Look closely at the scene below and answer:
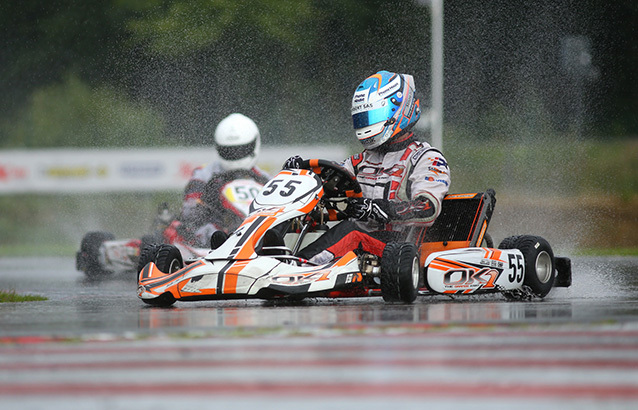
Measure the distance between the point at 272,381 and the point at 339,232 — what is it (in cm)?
375

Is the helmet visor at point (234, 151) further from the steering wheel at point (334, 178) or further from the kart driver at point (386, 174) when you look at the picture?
the steering wheel at point (334, 178)

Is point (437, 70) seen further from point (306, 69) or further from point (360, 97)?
point (360, 97)

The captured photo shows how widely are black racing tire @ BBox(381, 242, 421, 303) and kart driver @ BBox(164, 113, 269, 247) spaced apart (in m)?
3.79

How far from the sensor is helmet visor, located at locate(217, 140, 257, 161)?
11.0m

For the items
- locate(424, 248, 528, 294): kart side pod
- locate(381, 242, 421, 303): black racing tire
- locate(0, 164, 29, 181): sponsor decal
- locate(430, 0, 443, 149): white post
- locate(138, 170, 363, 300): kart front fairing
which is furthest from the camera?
locate(0, 164, 29, 181): sponsor decal

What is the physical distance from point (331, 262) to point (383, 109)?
4.66 ft

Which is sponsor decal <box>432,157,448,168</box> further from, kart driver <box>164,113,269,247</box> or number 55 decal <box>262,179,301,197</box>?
kart driver <box>164,113,269,247</box>

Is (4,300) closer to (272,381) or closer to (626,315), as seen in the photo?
(626,315)

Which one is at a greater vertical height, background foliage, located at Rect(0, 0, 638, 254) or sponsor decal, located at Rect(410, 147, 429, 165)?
background foliage, located at Rect(0, 0, 638, 254)

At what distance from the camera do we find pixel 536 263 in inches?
304

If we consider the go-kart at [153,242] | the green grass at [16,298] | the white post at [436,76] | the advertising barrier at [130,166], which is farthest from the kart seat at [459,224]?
the advertising barrier at [130,166]

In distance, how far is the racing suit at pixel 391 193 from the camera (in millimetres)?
7141

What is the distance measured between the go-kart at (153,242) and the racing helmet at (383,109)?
8.16 ft

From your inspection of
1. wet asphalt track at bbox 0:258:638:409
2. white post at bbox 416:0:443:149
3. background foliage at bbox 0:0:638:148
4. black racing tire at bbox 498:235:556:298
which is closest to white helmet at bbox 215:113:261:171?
black racing tire at bbox 498:235:556:298
